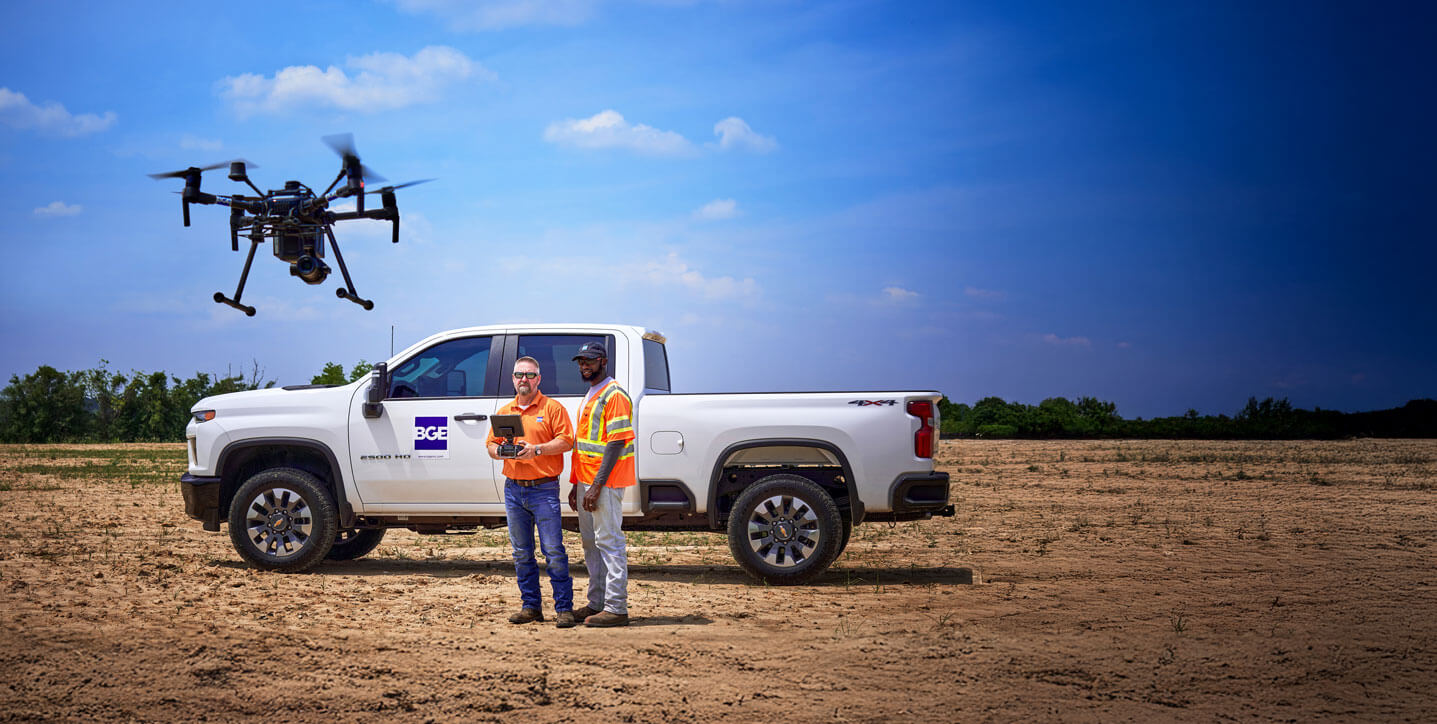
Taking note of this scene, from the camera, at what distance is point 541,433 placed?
7441 millimetres

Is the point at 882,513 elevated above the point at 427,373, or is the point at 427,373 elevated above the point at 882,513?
the point at 427,373

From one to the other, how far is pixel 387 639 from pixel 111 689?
169cm

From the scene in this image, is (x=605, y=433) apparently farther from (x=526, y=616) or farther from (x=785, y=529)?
(x=785, y=529)

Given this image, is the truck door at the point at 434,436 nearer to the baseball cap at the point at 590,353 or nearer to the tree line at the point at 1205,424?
the baseball cap at the point at 590,353

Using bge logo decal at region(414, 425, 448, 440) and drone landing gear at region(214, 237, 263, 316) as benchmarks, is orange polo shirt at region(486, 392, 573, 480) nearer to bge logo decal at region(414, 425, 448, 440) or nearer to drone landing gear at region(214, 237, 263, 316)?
bge logo decal at region(414, 425, 448, 440)

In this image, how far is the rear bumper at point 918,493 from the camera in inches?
363

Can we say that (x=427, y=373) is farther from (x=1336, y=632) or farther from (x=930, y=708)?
(x=1336, y=632)

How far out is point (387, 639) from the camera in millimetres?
7266

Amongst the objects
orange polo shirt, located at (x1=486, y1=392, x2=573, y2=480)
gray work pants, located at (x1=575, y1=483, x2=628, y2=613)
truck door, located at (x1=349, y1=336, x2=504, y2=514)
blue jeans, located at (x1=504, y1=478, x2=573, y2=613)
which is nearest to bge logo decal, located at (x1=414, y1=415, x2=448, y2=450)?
truck door, located at (x1=349, y1=336, x2=504, y2=514)

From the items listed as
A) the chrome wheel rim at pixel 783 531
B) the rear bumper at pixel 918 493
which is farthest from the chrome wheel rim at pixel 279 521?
the rear bumper at pixel 918 493

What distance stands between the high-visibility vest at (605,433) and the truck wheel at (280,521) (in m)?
3.84

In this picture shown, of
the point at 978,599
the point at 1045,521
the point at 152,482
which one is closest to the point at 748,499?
the point at 978,599

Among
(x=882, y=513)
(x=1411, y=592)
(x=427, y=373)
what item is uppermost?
(x=427, y=373)

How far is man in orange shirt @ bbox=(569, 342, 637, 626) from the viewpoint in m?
7.25
